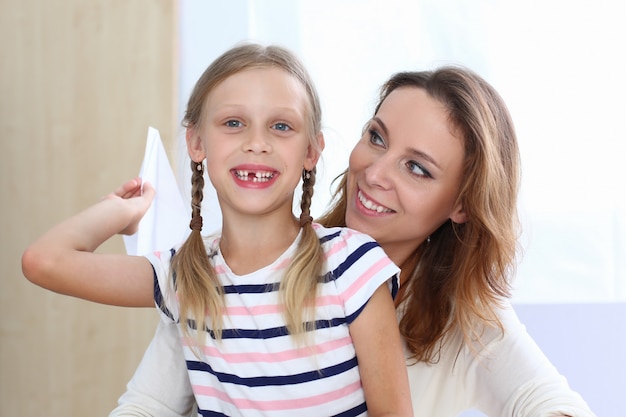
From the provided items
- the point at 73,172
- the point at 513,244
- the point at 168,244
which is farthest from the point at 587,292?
the point at 73,172

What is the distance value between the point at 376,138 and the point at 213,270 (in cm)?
46

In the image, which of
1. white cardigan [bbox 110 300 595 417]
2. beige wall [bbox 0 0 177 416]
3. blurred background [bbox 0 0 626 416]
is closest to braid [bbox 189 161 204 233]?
white cardigan [bbox 110 300 595 417]

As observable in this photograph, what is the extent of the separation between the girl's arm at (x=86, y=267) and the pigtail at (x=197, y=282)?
7 centimetres

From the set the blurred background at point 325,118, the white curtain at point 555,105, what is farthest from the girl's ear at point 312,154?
the white curtain at point 555,105

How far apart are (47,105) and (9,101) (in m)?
0.15

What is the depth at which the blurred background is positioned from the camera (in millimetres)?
2518

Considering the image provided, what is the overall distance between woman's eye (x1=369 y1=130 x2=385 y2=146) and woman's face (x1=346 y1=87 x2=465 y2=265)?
0.01 metres

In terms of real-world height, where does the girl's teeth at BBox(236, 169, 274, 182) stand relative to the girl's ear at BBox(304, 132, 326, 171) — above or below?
below

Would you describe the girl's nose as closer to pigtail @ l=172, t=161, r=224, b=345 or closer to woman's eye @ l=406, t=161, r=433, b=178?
pigtail @ l=172, t=161, r=224, b=345

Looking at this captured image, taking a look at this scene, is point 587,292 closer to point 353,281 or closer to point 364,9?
point 364,9

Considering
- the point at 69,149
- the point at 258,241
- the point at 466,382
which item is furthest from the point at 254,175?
the point at 69,149

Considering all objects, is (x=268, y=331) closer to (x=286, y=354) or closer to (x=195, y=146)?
(x=286, y=354)

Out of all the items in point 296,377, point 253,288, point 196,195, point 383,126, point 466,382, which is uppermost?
point 383,126

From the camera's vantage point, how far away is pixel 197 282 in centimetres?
134
